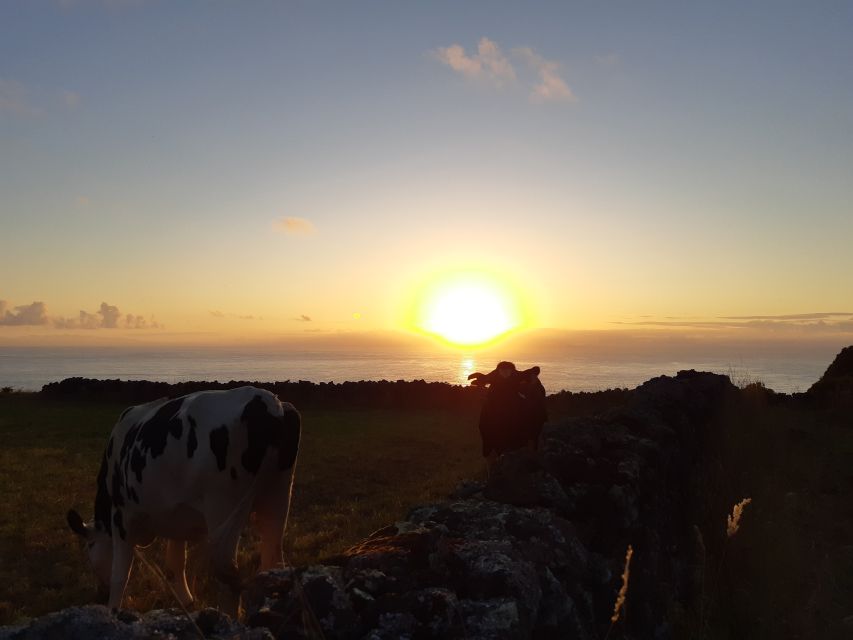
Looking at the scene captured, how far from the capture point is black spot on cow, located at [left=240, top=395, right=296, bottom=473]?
5660mm

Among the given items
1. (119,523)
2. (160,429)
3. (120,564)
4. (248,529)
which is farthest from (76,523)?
(248,529)

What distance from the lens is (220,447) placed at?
5.57 meters

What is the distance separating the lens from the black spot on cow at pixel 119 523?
621cm

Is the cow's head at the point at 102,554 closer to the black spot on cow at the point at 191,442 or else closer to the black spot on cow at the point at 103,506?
the black spot on cow at the point at 103,506

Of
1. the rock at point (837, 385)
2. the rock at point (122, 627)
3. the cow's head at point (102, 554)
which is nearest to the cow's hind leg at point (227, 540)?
the cow's head at point (102, 554)

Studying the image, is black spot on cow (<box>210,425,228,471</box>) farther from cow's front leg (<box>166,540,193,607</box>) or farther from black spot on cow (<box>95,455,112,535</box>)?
black spot on cow (<box>95,455,112,535</box>)

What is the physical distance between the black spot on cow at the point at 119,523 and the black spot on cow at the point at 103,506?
0.98 feet

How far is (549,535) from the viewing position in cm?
420

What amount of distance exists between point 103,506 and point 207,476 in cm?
194

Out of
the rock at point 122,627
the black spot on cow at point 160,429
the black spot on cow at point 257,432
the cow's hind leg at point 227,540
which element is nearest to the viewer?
the rock at point 122,627

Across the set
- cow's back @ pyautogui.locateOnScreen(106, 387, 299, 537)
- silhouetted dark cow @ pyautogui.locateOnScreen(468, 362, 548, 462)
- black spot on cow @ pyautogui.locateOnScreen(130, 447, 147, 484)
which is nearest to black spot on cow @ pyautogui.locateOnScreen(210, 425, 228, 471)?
cow's back @ pyautogui.locateOnScreen(106, 387, 299, 537)

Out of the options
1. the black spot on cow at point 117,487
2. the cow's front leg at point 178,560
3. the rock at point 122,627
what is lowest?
the cow's front leg at point 178,560

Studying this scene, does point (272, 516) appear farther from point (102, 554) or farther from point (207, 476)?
point (102, 554)

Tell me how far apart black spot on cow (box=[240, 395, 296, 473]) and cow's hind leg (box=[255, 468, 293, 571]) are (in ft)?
1.43
